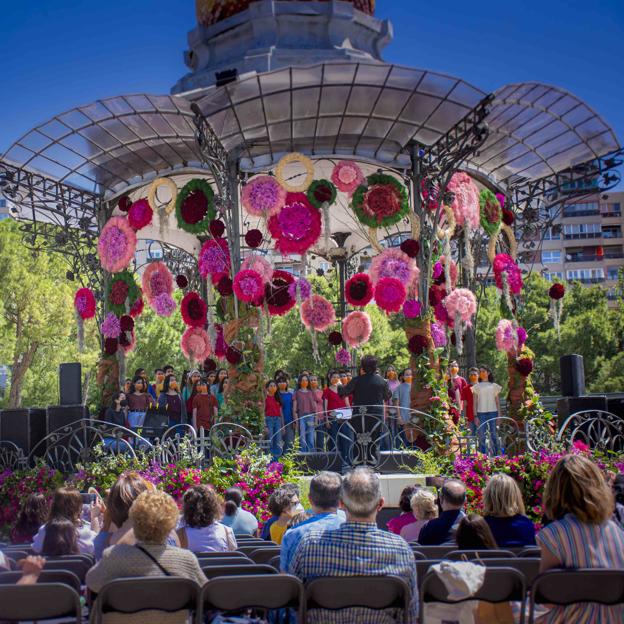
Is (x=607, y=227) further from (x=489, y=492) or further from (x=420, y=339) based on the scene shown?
(x=489, y=492)

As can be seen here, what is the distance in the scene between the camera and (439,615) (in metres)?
4.70

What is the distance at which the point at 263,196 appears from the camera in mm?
16375

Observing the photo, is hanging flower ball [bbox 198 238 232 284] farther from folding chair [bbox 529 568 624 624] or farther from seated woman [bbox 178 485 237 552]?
folding chair [bbox 529 568 624 624]

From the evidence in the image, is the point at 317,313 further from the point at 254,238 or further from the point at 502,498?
the point at 502,498

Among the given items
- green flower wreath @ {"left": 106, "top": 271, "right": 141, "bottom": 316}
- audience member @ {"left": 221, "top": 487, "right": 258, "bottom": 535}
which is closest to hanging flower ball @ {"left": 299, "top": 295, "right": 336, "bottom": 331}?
green flower wreath @ {"left": 106, "top": 271, "right": 141, "bottom": 316}

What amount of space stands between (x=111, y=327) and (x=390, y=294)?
650 cm

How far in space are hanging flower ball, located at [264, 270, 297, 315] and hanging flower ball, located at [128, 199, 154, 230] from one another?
3363 mm

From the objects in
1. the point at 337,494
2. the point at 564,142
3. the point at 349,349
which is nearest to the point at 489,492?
the point at 337,494

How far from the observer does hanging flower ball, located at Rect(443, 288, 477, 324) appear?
17.7 m

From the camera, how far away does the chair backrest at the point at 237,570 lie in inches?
189

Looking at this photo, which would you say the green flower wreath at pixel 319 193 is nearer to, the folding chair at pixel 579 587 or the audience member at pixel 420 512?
the audience member at pixel 420 512

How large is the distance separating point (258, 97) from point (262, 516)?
8.03 meters

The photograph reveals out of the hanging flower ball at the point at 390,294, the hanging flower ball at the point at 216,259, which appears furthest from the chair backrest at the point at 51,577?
the hanging flower ball at the point at 216,259

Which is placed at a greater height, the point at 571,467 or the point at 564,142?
the point at 564,142
